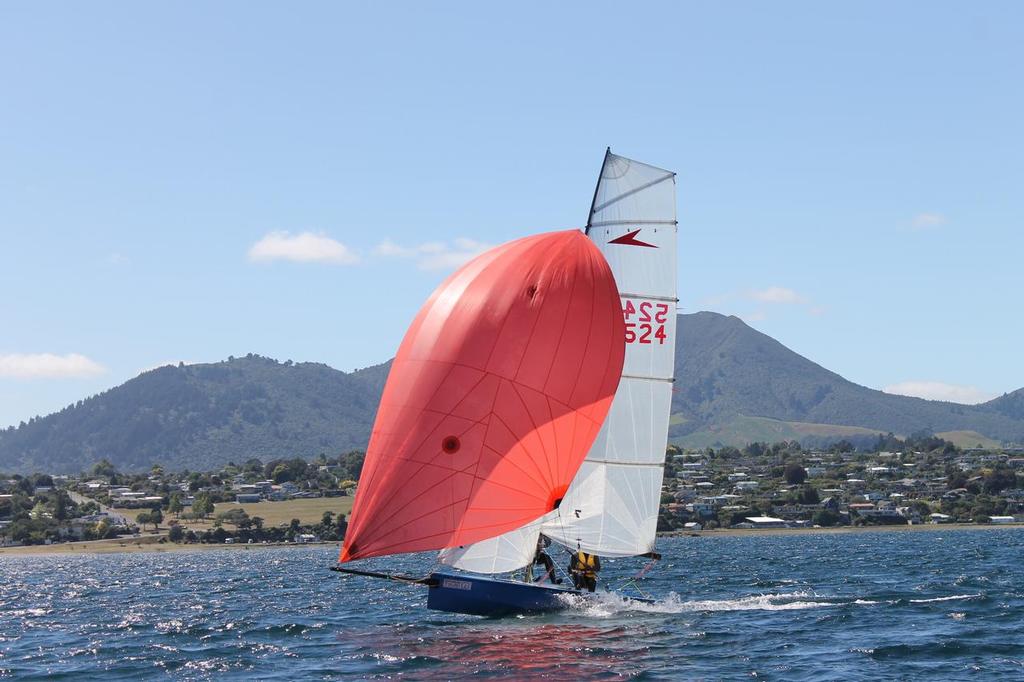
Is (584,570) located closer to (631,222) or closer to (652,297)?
(652,297)

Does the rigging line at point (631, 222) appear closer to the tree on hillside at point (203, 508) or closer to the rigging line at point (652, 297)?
the rigging line at point (652, 297)

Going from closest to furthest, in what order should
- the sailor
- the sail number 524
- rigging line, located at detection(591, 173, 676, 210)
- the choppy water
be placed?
the choppy water → the sailor → the sail number 524 → rigging line, located at detection(591, 173, 676, 210)

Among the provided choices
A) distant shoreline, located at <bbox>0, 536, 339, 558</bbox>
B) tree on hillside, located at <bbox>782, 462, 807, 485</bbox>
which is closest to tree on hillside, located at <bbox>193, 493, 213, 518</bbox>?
distant shoreline, located at <bbox>0, 536, 339, 558</bbox>

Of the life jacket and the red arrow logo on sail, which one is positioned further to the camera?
the red arrow logo on sail

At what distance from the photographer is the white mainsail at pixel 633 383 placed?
40562 millimetres

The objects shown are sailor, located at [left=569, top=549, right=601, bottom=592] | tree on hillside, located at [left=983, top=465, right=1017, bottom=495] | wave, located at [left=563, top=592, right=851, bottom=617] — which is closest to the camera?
wave, located at [left=563, top=592, right=851, bottom=617]

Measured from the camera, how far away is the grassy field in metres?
156

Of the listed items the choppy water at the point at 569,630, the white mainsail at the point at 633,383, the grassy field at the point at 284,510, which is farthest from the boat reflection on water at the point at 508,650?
the grassy field at the point at 284,510

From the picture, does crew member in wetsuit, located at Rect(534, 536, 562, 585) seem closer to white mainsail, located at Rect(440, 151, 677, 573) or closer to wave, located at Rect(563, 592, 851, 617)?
white mainsail, located at Rect(440, 151, 677, 573)

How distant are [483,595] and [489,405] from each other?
7008 mm

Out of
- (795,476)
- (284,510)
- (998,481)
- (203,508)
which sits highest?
(795,476)

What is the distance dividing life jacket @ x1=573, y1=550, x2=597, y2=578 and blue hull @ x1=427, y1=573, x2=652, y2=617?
197 centimetres

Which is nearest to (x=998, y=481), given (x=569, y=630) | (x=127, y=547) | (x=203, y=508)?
(x=203, y=508)

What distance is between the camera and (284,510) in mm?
171250
